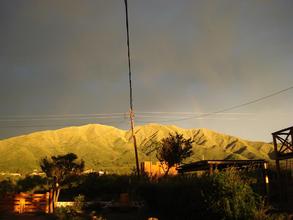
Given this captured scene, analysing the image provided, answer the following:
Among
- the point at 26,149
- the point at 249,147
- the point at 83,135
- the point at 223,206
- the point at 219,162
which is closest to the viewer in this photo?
the point at 223,206

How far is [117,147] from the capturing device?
6821 inches

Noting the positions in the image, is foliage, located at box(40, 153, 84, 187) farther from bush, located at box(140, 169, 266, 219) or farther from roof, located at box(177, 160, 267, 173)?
bush, located at box(140, 169, 266, 219)

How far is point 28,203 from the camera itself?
1023 inches

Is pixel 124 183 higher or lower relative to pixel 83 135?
lower

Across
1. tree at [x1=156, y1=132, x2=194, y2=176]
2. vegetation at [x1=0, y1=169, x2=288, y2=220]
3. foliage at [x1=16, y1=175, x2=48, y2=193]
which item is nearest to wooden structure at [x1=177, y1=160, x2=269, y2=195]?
vegetation at [x1=0, y1=169, x2=288, y2=220]

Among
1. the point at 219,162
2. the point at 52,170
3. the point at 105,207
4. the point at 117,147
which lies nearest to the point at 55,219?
the point at 105,207

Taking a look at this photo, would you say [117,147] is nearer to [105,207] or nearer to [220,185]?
[105,207]

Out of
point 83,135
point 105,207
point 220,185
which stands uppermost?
point 83,135

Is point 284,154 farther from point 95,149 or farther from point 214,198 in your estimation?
point 95,149

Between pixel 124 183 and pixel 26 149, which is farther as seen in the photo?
pixel 26 149

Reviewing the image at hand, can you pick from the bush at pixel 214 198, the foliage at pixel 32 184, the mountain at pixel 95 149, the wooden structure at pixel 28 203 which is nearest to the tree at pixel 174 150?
the wooden structure at pixel 28 203

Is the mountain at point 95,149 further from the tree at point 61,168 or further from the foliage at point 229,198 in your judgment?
the foliage at point 229,198

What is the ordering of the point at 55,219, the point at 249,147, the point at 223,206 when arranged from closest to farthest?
1. the point at 223,206
2. the point at 55,219
3. the point at 249,147

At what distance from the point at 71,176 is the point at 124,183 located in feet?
20.0
